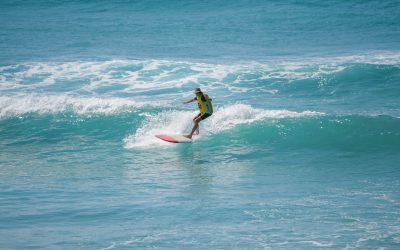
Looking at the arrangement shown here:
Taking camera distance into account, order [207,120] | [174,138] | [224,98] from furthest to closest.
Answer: [224,98], [207,120], [174,138]

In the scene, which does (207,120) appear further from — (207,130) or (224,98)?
(224,98)

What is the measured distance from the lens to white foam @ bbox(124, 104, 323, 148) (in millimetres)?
17953

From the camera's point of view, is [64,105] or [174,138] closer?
[174,138]

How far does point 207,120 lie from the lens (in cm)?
1853

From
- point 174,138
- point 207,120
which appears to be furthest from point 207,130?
point 174,138

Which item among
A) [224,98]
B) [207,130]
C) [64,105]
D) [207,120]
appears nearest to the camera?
[207,130]

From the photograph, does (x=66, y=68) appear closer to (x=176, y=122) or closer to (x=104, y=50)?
(x=104, y=50)

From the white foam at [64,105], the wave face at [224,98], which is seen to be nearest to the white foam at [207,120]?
the wave face at [224,98]

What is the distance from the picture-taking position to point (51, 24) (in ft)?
116

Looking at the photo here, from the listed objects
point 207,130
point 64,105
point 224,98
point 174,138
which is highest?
point 64,105

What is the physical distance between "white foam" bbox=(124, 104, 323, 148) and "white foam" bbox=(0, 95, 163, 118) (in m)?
1.67

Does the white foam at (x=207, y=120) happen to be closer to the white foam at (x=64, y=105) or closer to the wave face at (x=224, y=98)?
the wave face at (x=224, y=98)

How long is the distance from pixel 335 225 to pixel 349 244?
84cm

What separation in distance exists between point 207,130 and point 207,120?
69 cm
